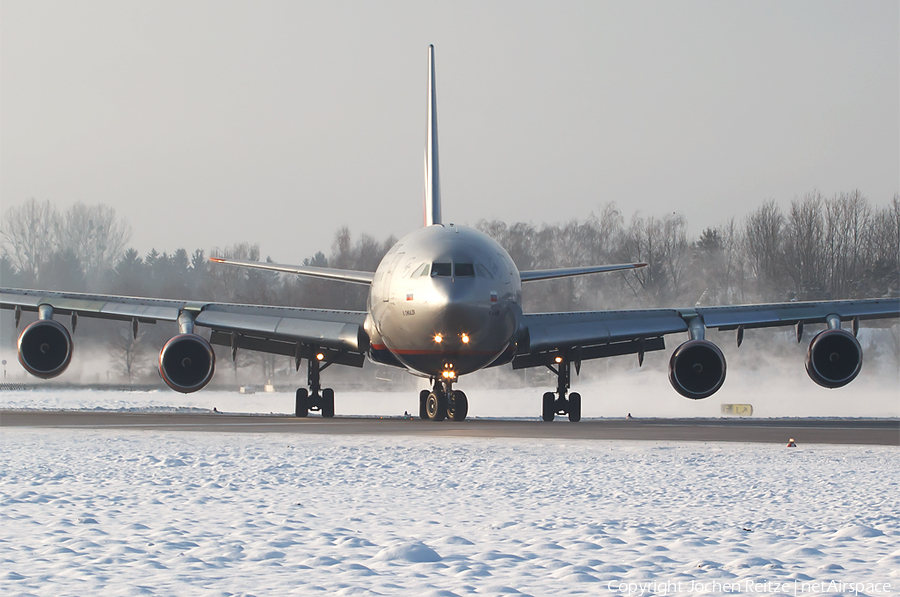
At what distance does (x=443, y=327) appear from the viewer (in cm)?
1920

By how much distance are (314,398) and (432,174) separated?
22.8 ft

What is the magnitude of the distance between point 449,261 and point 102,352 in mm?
40126

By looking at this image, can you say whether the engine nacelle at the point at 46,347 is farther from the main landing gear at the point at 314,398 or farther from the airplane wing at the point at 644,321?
the airplane wing at the point at 644,321

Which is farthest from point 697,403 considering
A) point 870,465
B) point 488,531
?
point 488,531

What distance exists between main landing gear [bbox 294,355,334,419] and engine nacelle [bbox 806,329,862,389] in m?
11.3

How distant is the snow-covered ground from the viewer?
528cm

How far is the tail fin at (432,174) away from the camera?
2611 cm

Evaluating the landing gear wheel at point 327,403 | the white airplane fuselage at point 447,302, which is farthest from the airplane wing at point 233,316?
the white airplane fuselage at point 447,302

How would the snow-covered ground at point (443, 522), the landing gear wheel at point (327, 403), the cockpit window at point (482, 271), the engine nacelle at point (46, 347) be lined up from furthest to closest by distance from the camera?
the landing gear wheel at point (327, 403)
the engine nacelle at point (46, 347)
the cockpit window at point (482, 271)
the snow-covered ground at point (443, 522)

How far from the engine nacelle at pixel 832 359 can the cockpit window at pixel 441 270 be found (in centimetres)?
823

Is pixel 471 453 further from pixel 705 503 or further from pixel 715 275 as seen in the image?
pixel 715 275

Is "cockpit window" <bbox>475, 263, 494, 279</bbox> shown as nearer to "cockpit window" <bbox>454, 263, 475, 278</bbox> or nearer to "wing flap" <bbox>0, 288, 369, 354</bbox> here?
"cockpit window" <bbox>454, 263, 475, 278</bbox>

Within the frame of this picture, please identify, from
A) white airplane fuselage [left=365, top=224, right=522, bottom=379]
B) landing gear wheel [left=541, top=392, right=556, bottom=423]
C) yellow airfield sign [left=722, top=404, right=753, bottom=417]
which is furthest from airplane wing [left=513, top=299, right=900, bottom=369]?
yellow airfield sign [left=722, top=404, right=753, bottom=417]

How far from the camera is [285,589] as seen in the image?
16.5ft
